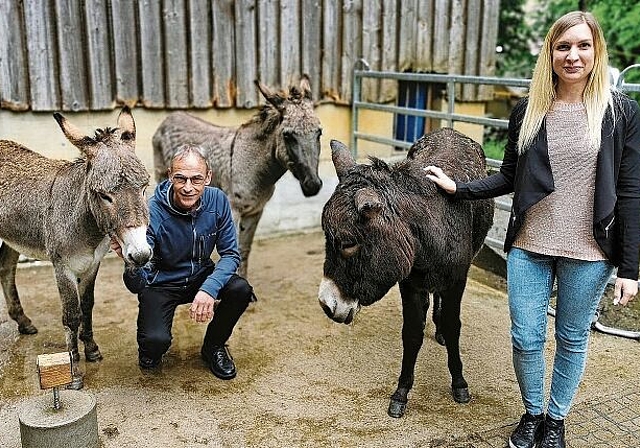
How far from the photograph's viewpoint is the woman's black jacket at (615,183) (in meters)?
2.40

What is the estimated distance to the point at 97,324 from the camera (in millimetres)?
4379

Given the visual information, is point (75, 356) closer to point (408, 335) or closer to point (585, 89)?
point (408, 335)

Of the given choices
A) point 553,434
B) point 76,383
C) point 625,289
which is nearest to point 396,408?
point 553,434

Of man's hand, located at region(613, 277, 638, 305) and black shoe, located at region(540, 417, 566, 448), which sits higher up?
man's hand, located at region(613, 277, 638, 305)

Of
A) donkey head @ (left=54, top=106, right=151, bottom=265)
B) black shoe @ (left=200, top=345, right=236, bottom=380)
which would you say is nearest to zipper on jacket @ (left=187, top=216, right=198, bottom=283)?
donkey head @ (left=54, top=106, right=151, bottom=265)

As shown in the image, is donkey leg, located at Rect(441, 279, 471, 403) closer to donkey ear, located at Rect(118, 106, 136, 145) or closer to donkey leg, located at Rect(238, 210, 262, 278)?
donkey ear, located at Rect(118, 106, 136, 145)

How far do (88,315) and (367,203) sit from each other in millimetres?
2129

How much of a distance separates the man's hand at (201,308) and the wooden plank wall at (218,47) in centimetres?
320

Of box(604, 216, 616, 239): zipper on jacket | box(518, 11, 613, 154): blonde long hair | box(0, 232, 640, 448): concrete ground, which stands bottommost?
box(0, 232, 640, 448): concrete ground

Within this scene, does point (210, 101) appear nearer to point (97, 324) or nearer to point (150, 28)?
point (150, 28)

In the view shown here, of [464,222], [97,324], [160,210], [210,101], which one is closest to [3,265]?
[97,324]

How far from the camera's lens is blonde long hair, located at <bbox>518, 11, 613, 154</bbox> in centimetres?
239

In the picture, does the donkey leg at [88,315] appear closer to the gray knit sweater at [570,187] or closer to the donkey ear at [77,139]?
the donkey ear at [77,139]

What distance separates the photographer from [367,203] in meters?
2.55
